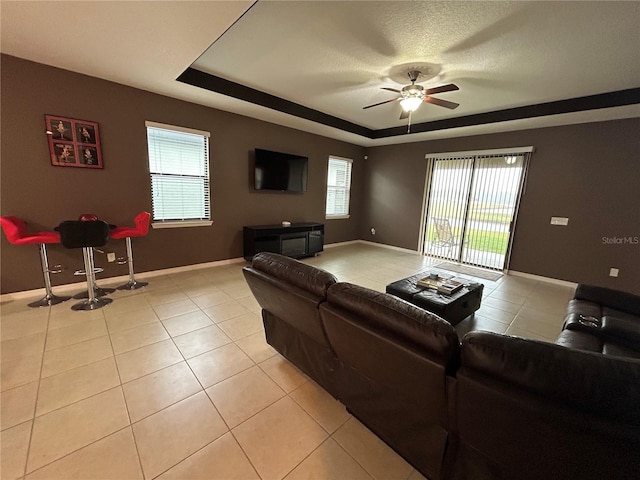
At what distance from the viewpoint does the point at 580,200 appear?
4078 millimetres

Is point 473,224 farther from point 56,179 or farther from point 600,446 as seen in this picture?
point 56,179

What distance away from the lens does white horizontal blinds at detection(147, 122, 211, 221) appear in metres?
3.77

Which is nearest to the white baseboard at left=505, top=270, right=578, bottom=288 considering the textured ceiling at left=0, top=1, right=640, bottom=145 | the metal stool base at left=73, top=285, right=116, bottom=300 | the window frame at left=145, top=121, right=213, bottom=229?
the textured ceiling at left=0, top=1, right=640, bottom=145

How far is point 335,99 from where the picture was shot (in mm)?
4117

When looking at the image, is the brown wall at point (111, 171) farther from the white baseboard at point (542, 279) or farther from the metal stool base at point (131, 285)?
the white baseboard at point (542, 279)

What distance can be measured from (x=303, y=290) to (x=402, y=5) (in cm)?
233

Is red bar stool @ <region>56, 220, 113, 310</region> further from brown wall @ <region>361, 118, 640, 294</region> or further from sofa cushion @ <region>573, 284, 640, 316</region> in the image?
brown wall @ <region>361, 118, 640, 294</region>

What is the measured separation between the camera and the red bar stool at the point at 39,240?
2639 millimetres

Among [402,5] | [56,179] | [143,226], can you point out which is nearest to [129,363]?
[143,226]

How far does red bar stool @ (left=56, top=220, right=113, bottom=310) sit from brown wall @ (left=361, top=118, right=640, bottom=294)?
240 inches

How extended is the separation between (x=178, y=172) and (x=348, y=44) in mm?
3001

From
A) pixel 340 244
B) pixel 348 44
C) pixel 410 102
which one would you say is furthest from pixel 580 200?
pixel 340 244

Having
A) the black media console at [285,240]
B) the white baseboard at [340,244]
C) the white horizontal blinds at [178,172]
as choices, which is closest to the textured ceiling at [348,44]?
the white horizontal blinds at [178,172]

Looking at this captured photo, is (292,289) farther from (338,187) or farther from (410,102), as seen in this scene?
(338,187)
